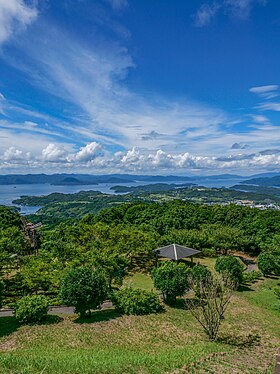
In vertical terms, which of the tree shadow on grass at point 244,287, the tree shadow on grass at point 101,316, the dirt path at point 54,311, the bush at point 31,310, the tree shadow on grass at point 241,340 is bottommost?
the tree shadow on grass at point 244,287

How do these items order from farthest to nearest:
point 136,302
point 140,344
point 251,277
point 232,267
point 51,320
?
point 251,277 < point 232,267 < point 136,302 < point 51,320 < point 140,344

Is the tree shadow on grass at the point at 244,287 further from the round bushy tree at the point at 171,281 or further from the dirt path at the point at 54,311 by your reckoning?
the dirt path at the point at 54,311

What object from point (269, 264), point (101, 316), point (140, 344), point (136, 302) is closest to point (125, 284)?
point (136, 302)

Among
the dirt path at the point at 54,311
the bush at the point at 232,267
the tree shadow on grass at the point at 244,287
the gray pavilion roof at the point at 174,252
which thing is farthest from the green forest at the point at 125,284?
the gray pavilion roof at the point at 174,252

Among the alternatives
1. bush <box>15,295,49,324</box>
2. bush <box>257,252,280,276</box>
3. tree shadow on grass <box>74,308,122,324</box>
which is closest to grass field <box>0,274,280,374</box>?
tree shadow on grass <box>74,308,122,324</box>

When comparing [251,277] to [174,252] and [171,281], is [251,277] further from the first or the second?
[171,281]

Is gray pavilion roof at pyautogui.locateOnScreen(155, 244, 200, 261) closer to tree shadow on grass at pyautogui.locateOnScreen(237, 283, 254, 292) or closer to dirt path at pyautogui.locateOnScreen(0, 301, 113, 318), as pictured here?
tree shadow on grass at pyautogui.locateOnScreen(237, 283, 254, 292)

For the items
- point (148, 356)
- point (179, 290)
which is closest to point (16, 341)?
point (148, 356)
